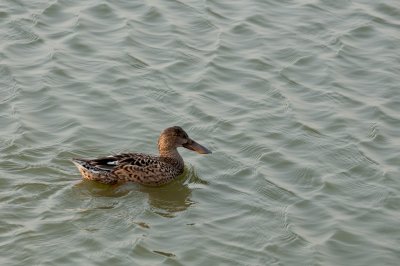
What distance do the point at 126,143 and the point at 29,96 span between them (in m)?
1.41

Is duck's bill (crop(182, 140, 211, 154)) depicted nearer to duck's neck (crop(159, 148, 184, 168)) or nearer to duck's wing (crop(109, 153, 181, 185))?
duck's neck (crop(159, 148, 184, 168))

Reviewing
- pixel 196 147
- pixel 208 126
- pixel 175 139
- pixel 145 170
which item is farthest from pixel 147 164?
pixel 208 126

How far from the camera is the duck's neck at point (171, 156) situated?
479 inches

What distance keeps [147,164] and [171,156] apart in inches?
19.3

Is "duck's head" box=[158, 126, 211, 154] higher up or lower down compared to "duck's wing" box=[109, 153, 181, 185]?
higher up

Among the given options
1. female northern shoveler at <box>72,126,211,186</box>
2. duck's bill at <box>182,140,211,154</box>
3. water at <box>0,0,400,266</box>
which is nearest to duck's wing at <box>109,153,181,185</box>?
female northern shoveler at <box>72,126,211,186</box>

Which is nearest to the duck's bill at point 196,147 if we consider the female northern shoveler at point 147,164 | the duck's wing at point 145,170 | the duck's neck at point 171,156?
the female northern shoveler at point 147,164

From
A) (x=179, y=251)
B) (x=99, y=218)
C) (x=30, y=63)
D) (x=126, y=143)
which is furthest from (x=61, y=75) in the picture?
(x=179, y=251)

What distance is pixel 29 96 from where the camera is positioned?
506 inches

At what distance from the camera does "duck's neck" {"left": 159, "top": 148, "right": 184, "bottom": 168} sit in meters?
12.2

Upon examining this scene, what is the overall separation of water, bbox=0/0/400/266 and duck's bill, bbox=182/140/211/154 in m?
0.20

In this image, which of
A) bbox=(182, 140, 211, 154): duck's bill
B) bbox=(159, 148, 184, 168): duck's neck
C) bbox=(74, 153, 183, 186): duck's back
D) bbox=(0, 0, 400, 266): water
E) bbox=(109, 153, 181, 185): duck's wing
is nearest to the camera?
bbox=(0, 0, 400, 266): water

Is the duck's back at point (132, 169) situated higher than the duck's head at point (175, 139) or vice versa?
the duck's head at point (175, 139)

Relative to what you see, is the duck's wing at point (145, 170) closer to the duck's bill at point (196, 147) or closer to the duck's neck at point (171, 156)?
the duck's neck at point (171, 156)
